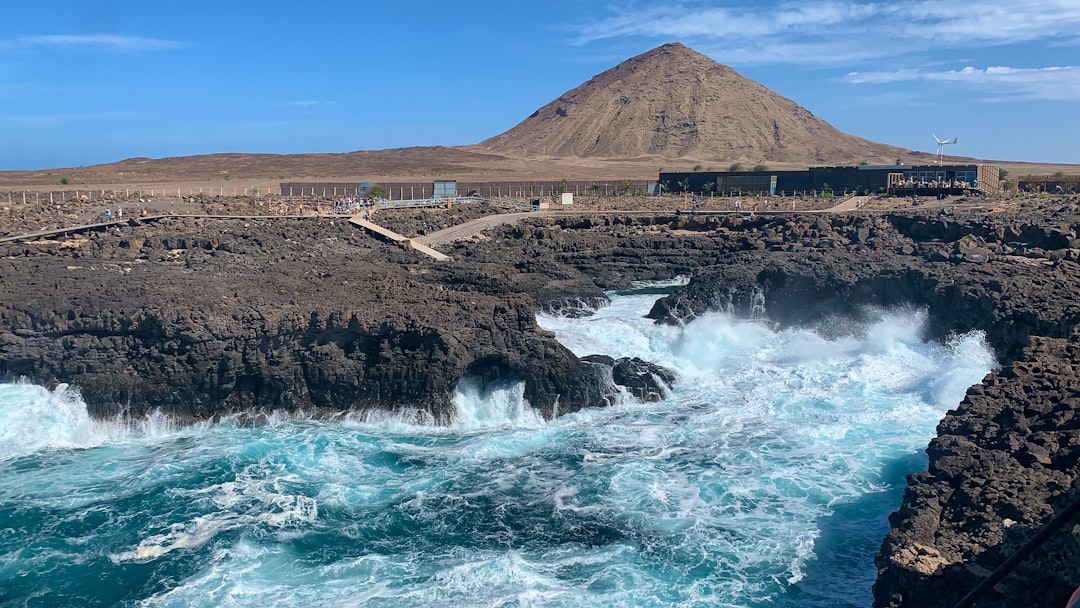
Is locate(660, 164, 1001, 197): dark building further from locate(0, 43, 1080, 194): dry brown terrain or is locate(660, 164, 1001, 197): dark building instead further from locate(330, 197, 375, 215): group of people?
locate(330, 197, 375, 215): group of people

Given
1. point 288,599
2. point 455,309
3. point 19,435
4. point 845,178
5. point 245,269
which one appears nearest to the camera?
point 288,599

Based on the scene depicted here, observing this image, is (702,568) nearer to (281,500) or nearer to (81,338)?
(281,500)

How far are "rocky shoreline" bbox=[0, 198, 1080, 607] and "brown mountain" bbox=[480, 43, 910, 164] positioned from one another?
66957mm

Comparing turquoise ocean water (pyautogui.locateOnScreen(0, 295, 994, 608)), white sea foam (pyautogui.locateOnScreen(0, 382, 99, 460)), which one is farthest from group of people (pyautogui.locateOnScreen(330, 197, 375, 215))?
turquoise ocean water (pyautogui.locateOnScreen(0, 295, 994, 608))

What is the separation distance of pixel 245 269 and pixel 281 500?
12.5m

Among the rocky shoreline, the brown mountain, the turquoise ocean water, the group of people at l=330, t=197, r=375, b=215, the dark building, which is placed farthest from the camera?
the brown mountain

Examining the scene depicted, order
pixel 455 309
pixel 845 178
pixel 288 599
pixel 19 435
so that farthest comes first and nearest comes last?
pixel 845 178 < pixel 455 309 < pixel 19 435 < pixel 288 599

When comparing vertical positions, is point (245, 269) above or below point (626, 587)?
above

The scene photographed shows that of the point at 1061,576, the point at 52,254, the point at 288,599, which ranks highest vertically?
the point at 52,254

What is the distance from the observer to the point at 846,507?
47.6 ft

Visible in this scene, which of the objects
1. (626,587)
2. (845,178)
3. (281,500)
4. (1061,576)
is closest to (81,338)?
(281,500)

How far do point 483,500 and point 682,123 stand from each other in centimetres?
9877

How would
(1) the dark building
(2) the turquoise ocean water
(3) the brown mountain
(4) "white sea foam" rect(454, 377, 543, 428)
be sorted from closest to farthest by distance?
(2) the turquoise ocean water
(4) "white sea foam" rect(454, 377, 543, 428)
(1) the dark building
(3) the brown mountain

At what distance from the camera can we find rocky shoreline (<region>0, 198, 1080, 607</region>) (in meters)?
10.3
